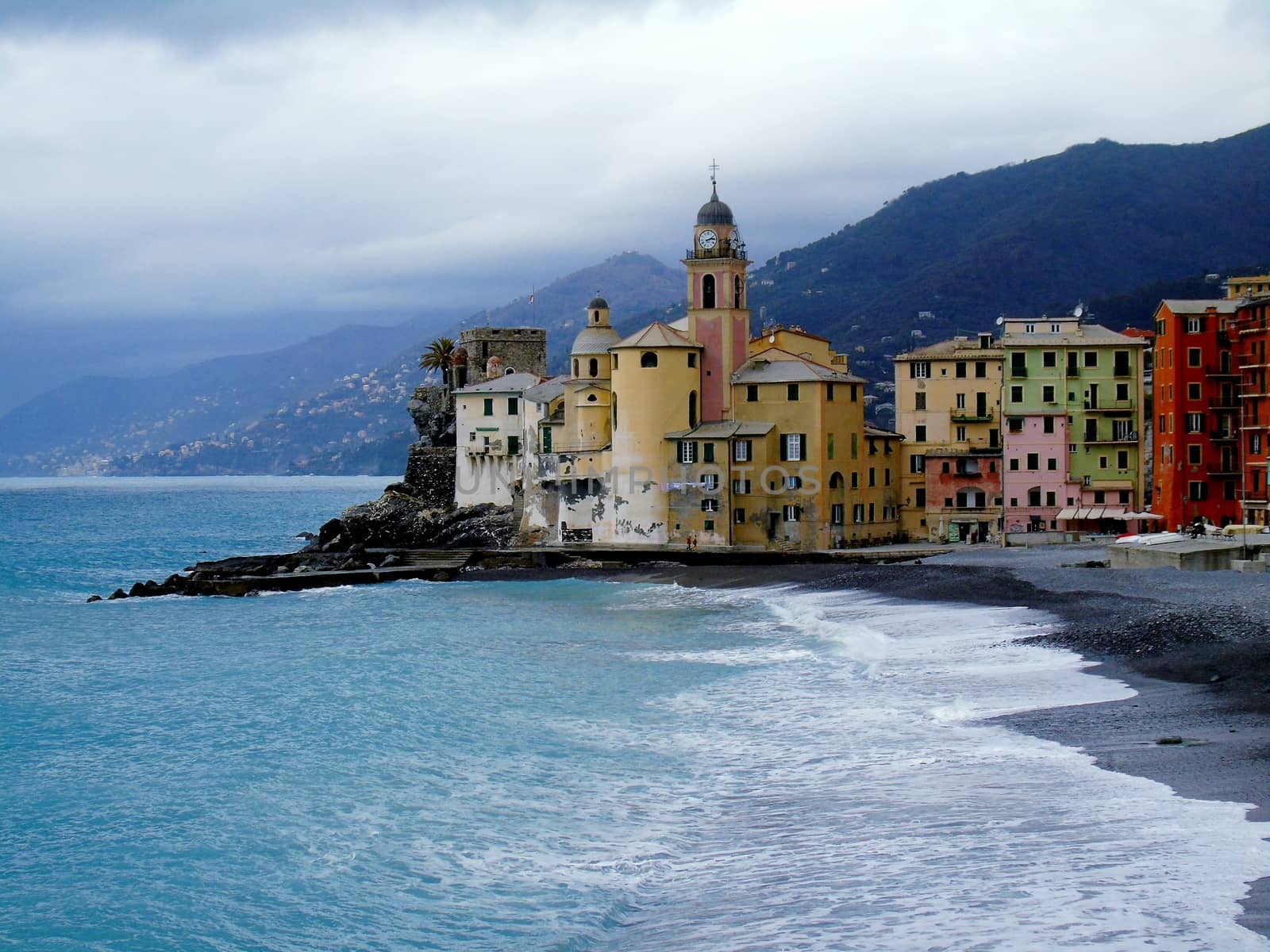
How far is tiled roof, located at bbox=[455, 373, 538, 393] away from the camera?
80.3 meters

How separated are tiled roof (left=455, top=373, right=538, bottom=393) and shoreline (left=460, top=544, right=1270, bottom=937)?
Result: 29.5m

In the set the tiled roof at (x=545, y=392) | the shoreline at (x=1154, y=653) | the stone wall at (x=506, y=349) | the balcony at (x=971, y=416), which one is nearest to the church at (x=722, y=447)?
the balcony at (x=971, y=416)

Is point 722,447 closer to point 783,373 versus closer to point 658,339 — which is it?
point 783,373

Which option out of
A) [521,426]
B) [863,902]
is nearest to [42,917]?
[863,902]

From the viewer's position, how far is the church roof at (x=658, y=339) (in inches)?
2562

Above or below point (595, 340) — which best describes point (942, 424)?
below

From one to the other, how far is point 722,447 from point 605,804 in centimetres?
4253

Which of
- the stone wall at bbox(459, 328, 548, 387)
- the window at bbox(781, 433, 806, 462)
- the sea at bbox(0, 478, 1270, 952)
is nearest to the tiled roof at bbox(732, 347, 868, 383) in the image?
the window at bbox(781, 433, 806, 462)

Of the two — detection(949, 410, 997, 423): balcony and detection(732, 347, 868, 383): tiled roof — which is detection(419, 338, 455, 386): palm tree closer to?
detection(732, 347, 868, 383): tiled roof

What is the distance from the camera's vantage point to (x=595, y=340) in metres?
76.6

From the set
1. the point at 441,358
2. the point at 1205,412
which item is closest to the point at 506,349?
the point at 441,358

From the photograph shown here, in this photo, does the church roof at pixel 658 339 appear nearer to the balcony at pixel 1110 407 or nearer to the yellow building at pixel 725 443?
the yellow building at pixel 725 443

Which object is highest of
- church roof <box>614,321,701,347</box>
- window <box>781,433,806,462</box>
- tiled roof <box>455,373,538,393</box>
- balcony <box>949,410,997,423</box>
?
church roof <box>614,321,701,347</box>

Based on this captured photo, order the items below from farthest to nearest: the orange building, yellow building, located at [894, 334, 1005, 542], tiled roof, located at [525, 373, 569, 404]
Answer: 1. tiled roof, located at [525, 373, 569, 404]
2. yellow building, located at [894, 334, 1005, 542]
3. the orange building
